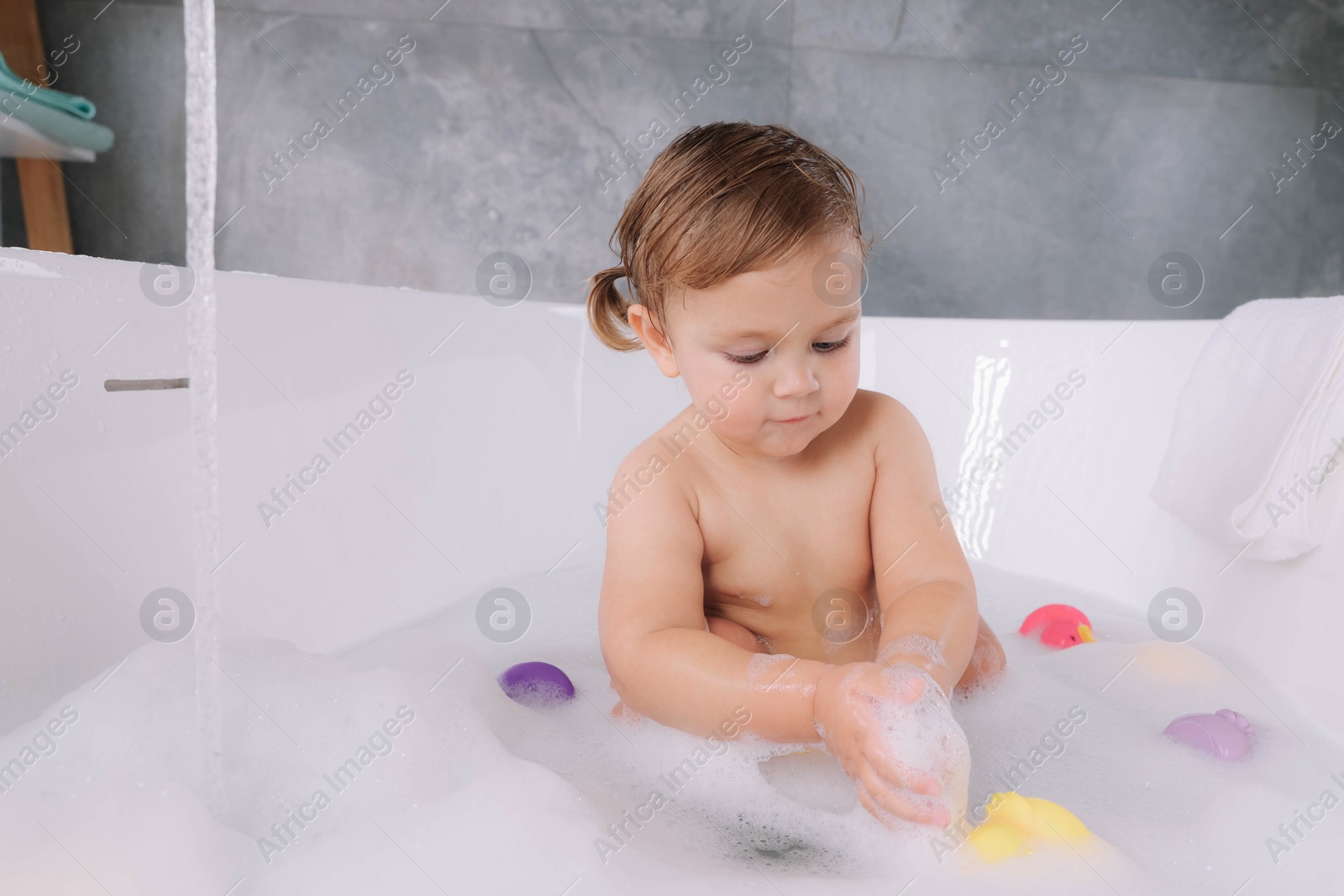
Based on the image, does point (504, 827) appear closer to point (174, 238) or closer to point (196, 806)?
point (196, 806)

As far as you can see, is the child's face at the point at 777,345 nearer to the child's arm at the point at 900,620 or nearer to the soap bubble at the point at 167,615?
the child's arm at the point at 900,620

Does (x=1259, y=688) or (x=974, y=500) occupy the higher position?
(x=1259, y=688)

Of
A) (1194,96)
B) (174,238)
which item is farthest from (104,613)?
(1194,96)

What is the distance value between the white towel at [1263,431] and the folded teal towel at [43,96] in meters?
1.82

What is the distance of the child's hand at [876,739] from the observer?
62 cm

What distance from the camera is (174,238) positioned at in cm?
231

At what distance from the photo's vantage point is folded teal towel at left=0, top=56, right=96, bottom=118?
1.62 meters

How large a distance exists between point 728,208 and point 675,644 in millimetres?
346

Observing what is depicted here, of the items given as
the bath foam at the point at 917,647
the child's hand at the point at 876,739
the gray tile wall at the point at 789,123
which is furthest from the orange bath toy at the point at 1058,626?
the gray tile wall at the point at 789,123

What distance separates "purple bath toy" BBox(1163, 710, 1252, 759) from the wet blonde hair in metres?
0.49

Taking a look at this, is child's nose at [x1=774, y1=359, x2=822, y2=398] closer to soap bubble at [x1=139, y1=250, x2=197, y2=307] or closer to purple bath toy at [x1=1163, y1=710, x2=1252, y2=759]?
purple bath toy at [x1=1163, y1=710, x2=1252, y2=759]

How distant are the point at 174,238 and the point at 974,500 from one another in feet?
6.15

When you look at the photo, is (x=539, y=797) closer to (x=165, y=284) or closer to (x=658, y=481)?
(x=658, y=481)

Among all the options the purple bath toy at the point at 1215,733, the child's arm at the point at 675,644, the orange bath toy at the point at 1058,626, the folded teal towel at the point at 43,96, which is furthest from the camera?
the folded teal towel at the point at 43,96
